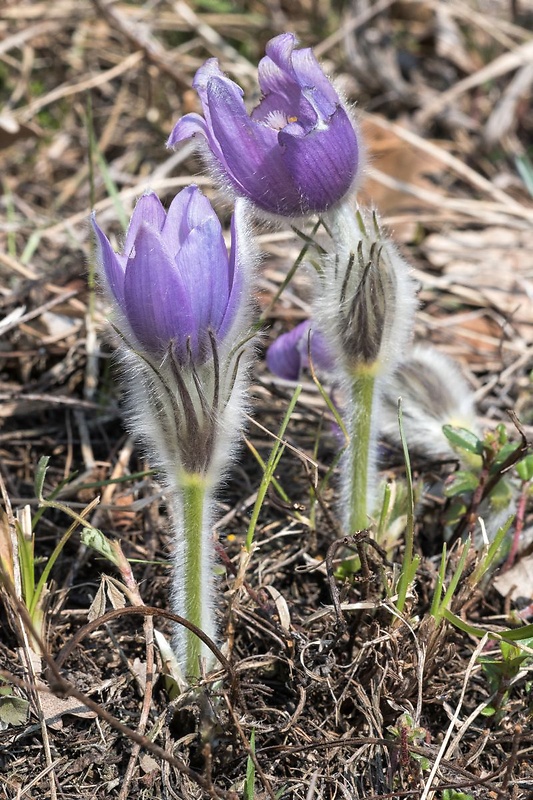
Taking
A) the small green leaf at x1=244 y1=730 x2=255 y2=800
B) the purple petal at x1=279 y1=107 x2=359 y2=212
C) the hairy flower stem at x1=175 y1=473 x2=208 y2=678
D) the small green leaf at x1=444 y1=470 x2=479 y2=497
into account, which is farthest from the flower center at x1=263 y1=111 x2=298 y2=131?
the small green leaf at x1=244 y1=730 x2=255 y2=800

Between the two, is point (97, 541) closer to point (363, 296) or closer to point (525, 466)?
point (363, 296)

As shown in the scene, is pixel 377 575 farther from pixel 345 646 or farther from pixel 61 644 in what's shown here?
pixel 61 644

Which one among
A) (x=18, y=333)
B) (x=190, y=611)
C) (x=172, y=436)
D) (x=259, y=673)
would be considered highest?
(x=172, y=436)

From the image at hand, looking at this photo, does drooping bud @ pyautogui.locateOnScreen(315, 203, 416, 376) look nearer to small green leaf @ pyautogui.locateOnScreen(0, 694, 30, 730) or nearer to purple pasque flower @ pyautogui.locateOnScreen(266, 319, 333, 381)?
purple pasque flower @ pyautogui.locateOnScreen(266, 319, 333, 381)

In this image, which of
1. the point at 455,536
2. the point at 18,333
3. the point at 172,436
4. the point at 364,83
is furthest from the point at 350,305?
the point at 364,83

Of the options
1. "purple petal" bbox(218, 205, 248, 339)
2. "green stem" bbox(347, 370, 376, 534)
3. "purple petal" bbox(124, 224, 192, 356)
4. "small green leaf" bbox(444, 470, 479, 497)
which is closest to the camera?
"purple petal" bbox(124, 224, 192, 356)
